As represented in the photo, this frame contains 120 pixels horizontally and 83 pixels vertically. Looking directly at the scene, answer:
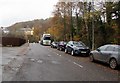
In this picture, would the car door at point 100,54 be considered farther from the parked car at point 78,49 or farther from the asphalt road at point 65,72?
the parked car at point 78,49

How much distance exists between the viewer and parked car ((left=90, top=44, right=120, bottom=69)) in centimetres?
1495

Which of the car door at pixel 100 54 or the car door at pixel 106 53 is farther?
the car door at pixel 100 54

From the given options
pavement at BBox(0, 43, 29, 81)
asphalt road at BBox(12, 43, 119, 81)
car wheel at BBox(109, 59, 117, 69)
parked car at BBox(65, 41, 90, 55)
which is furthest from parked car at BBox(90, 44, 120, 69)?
Answer: parked car at BBox(65, 41, 90, 55)

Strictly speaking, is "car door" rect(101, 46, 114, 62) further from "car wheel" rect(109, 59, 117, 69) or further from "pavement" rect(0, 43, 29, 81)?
"pavement" rect(0, 43, 29, 81)

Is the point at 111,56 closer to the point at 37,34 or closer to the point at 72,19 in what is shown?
the point at 72,19

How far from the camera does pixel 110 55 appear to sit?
15.8 meters

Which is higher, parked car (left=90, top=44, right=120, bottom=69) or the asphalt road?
parked car (left=90, top=44, right=120, bottom=69)

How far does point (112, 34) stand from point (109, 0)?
212 inches

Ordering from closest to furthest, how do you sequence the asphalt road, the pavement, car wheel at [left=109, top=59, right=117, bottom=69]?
the asphalt road
the pavement
car wheel at [left=109, top=59, right=117, bottom=69]

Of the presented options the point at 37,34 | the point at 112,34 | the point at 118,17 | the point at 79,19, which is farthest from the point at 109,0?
the point at 37,34

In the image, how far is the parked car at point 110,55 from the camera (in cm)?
1495

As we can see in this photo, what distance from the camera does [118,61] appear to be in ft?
48.0

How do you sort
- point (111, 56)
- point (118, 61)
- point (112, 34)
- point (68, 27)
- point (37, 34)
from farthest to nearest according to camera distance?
1. point (37, 34)
2. point (68, 27)
3. point (112, 34)
4. point (111, 56)
5. point (118, 61)

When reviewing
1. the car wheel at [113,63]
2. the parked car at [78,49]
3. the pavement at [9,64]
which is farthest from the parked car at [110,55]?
the parked car at [78,49]
